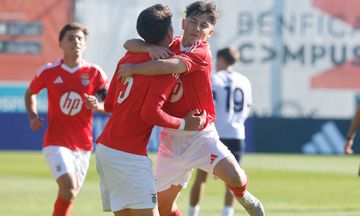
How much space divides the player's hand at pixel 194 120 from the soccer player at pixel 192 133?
80 mm

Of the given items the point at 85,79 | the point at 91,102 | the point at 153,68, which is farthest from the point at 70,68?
the point at 153,68

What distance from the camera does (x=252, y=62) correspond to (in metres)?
28.3

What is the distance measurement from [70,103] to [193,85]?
9.31 ft

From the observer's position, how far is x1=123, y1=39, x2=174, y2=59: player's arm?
25.8 feet

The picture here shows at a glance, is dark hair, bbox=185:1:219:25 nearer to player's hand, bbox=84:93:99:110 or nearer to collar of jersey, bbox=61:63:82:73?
player's hand, bbox=84:93:99:110

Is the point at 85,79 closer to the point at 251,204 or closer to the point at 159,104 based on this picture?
the point at 251,204

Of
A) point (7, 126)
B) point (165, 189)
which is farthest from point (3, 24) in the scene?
point (165, 189)

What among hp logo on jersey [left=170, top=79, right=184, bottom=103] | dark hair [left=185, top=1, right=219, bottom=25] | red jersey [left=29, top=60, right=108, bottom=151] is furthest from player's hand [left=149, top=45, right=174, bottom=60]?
red jersey [left=29, top=60, right=108, bottom=151]

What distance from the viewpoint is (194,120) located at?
8.20 meters

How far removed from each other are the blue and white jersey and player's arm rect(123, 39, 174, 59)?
5137 millimetres

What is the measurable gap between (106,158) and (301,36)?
2126 centimetres

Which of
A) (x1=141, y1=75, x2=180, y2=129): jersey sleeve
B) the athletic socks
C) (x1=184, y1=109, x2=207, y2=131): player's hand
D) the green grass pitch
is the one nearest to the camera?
(x1=141, y1=75, x2=180, y2=129): jersey sleeve

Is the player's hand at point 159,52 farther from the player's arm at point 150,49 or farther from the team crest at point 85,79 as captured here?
the team crest at point 85,79

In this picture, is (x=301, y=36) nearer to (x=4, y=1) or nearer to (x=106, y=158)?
(x=4, y=1)
